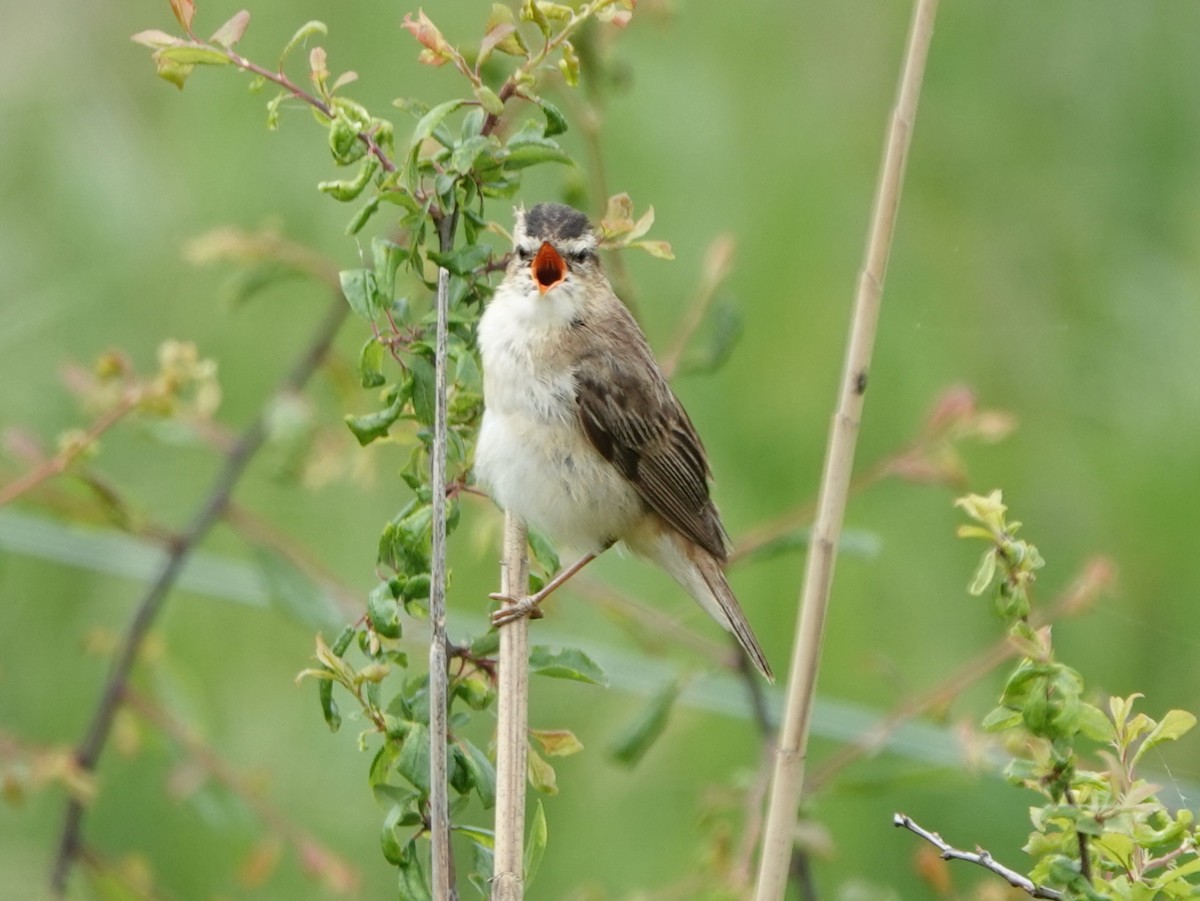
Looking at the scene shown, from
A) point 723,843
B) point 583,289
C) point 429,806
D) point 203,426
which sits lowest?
point 429,806

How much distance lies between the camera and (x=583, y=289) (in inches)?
110

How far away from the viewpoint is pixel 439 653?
1553mm

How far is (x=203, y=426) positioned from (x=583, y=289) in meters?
0.67

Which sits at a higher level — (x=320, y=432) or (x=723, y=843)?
(x=320, y=432)

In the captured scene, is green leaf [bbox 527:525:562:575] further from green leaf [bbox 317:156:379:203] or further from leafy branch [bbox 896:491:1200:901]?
leafy branch [bbox 896:491:1200:901]

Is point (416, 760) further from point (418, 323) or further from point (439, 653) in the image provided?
point (418, 323)

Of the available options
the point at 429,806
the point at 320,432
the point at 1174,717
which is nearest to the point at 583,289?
the point at 320,432

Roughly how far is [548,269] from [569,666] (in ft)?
3.18

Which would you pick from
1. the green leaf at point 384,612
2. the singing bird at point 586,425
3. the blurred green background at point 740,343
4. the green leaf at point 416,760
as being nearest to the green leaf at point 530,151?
the green leaf at point 384,612

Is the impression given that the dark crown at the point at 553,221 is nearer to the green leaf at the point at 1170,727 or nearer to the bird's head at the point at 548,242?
the bird's head at the point at 548,242

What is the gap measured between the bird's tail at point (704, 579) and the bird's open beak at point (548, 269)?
0.56m

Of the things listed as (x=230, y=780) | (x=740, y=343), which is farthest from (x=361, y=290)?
(x=740, y=343)

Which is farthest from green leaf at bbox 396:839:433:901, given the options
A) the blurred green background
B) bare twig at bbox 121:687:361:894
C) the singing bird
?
the blurred green background

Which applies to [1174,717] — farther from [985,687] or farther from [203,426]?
[985,687]
